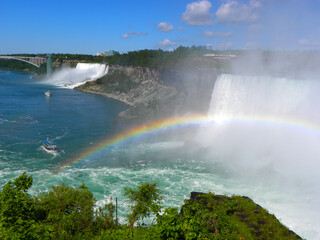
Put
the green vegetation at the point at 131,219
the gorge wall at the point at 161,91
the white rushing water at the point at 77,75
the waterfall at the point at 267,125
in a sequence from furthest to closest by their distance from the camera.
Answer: the white rushing water at the point at 77,75 → the gorge wall at the point at 161,91 → the waterfall at the point at 267,125 → the green vegetation at the point at 131,219

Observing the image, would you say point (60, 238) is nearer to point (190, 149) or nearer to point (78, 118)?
point (190, 149)

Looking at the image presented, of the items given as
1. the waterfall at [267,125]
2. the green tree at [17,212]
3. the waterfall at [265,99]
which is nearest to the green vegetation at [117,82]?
the waterfall at [265,99]

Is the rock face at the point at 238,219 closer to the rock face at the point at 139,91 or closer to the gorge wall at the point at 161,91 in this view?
the gorge wall at the point at 161,91

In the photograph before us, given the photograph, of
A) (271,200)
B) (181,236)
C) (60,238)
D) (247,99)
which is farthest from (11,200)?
(247,99)

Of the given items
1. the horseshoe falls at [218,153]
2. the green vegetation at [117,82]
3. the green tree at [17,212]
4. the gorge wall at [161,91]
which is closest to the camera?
the green tree at [17,212]

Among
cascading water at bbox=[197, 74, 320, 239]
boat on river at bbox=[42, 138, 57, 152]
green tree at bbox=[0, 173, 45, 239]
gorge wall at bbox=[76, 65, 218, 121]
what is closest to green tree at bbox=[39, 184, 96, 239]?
green tree at bbox=[0, 173, 45, 239]

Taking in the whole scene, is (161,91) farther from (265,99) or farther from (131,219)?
(131,219)
